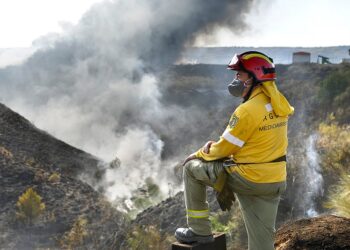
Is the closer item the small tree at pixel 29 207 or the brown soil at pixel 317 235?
the brown soil at pixel 317 235

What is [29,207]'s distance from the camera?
9.45 m

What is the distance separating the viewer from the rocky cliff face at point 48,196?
8.73 m

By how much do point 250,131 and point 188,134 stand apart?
21.4m

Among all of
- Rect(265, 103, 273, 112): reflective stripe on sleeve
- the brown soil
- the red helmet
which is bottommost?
the brown soil

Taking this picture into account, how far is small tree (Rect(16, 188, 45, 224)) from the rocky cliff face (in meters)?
0.10

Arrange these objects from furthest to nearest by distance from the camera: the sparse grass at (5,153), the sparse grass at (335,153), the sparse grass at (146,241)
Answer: the sparse grass at (5,153) < the sparse grass at (335,153) < the sparse grass at (146,241)

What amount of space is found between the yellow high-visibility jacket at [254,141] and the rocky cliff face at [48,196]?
17.2ft

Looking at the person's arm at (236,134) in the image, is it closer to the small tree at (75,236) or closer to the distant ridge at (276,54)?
the small tree at (75,236)

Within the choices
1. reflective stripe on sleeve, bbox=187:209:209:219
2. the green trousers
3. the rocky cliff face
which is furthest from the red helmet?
the rocky cliff face

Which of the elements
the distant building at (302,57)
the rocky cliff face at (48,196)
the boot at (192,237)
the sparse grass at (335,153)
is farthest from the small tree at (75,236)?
the distant building at (302,57)

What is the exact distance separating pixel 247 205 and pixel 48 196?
842 cm

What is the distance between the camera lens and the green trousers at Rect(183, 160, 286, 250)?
3.04 m

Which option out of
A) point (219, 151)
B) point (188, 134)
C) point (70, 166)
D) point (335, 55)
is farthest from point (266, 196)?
point (335, 55)

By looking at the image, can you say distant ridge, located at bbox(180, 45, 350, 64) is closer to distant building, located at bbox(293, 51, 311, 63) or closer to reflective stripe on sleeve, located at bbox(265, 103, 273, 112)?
distant building, located at bbox(293, 51, 311, 63)
